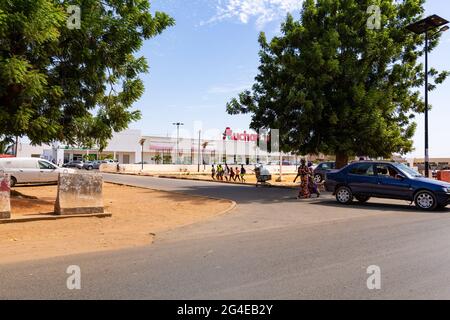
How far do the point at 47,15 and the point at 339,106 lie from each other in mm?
13731

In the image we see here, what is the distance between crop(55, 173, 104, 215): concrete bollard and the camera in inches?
415

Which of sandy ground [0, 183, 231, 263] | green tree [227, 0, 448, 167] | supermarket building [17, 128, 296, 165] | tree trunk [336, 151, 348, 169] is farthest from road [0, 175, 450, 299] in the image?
supermarket building [17, 128, 296, 165]

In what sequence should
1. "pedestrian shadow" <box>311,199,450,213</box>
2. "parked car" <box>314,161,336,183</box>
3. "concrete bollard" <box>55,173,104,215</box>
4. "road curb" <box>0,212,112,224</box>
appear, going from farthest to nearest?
"parked car" <box>314,161,336,183</box>, "pedestrian shadow" <box>311,199,450,213</box>, "concrete bollard" <box>55,173,104,215</box>, "road curb" <box>0,212,112,224</box>

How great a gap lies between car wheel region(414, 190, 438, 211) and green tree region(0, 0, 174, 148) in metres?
10.1

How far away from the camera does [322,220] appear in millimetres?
10781

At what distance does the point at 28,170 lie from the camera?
21.8 meters

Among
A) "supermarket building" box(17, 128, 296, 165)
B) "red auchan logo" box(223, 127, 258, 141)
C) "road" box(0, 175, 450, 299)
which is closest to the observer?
"road" box(0, 175, 450, 299)

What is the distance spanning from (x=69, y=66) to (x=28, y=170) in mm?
10881

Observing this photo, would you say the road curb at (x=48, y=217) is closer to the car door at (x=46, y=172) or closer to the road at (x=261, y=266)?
the road at (x=261, y=266)

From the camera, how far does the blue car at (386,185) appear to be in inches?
501

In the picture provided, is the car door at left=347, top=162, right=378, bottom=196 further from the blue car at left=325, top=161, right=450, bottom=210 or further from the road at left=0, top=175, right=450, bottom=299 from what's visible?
the road at left=0, top=175, right=450, bottom=299

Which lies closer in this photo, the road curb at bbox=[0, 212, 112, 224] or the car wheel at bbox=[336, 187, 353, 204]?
the road curb at bbox=[0, 212, 112, 224]
